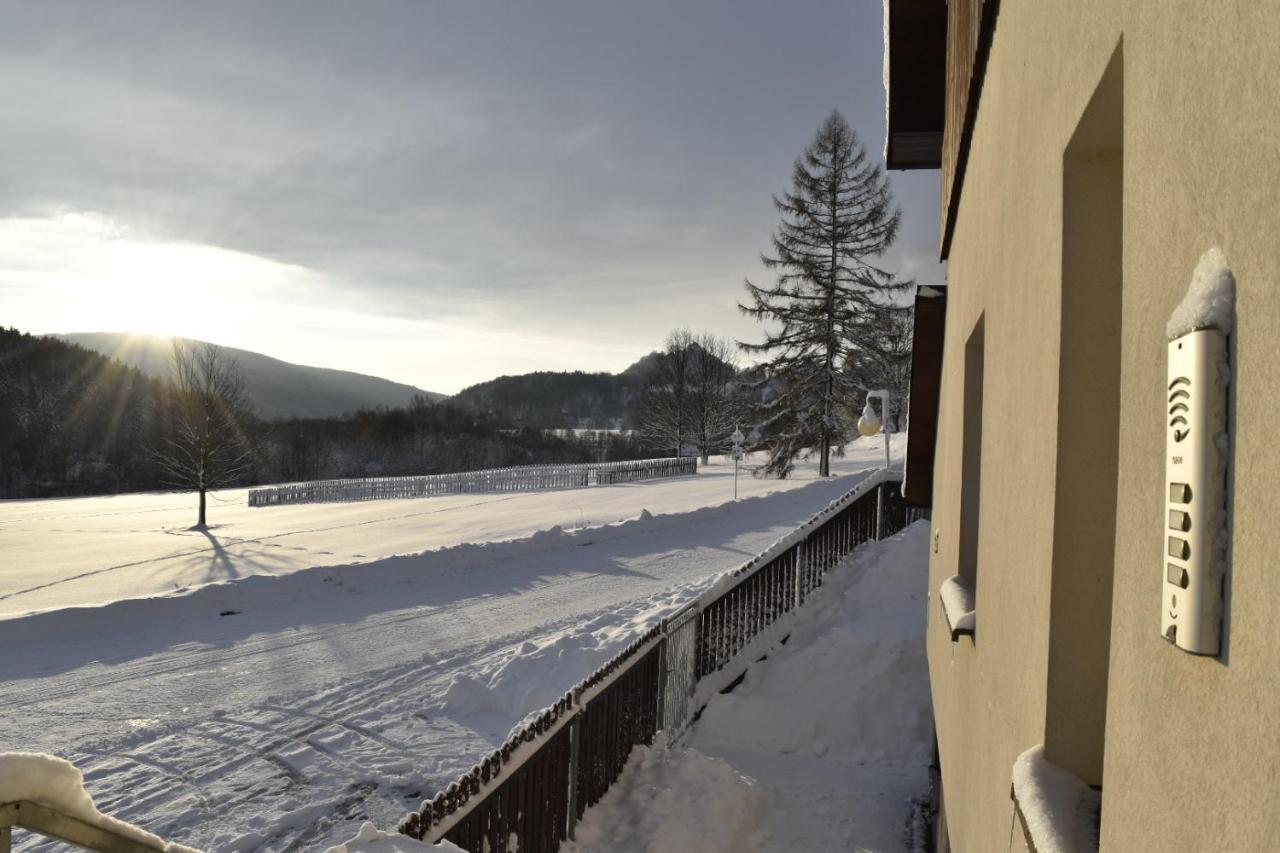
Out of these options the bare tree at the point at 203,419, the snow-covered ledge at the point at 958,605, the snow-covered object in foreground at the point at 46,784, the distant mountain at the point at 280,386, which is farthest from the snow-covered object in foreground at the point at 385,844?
the distant mountain at the point at 280,386

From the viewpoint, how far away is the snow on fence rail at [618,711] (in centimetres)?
420

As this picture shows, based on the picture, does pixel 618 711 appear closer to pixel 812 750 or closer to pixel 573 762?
pixel 573 762

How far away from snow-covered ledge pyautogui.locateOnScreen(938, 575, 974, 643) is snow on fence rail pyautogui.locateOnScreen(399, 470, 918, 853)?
2547 mm

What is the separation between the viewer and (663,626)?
7250 mm

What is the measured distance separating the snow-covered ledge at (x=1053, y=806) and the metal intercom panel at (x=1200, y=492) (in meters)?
0.87

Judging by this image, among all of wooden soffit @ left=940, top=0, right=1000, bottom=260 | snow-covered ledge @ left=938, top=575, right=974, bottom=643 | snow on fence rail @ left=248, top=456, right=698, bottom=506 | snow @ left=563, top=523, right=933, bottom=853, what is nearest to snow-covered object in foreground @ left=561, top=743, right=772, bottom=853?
snow @ left=563, top=523, right=933, bottom=853

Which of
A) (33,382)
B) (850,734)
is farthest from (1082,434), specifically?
(33,382)

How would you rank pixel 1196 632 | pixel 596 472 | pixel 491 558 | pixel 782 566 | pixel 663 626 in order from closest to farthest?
1. pixel 1196 632
2. pixel 663 626
3. pixel 782 566
4. pixel 491 558
5. pixel 596 472

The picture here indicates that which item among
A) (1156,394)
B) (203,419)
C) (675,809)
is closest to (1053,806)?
(1156,394)

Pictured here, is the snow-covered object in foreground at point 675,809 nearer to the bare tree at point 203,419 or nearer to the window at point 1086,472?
the window at point 1086,472

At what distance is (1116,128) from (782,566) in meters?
8.64

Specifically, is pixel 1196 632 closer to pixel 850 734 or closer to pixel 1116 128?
pixel 1116 128

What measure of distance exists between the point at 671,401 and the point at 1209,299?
170 ft

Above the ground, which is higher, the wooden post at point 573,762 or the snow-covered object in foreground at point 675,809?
the wooden post at point 573,762
